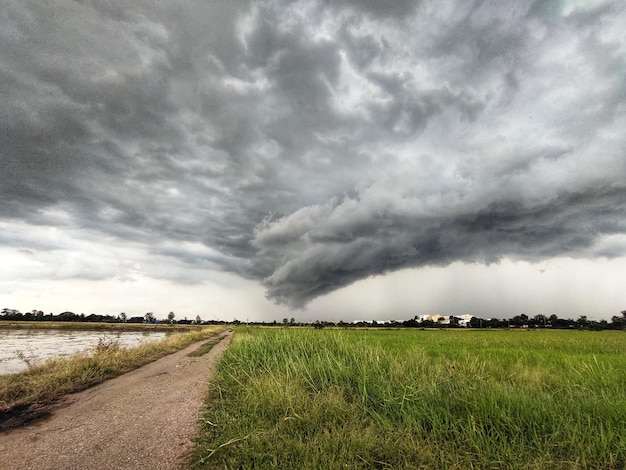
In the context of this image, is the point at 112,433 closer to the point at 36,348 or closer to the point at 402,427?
the point at 402,427

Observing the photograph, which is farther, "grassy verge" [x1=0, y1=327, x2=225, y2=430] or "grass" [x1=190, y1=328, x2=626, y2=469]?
"grassy verge" [x1=0, y1=327, x2=225, y2=430]

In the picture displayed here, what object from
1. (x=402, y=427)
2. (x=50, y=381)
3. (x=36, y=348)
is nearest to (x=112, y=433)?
(x=402, y=427)

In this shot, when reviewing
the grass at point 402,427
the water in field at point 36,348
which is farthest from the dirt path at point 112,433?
the water in field at point 36,348

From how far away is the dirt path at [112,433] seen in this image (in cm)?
536

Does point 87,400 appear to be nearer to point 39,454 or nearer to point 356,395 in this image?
point 39,454

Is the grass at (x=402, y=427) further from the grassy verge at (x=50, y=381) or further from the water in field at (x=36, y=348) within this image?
the water in field at (x=36, y=348)

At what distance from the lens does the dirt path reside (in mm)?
5359

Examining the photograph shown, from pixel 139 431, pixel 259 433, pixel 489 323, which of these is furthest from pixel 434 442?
pixel 489 323

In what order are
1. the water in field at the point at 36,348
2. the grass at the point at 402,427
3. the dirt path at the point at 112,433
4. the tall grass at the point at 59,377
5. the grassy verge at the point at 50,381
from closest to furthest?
the grass at the point at 402,427 → the dirt path at the point at 112,433 → the grassy verge at the point at 50,381 → the tall grass at the point at 59,377 → the water in field at the point at 36,348

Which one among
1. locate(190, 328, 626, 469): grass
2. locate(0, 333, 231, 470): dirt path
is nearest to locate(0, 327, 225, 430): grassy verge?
locate(0, 333, 231, 470): dirt path

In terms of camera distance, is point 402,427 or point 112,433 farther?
point 112,433

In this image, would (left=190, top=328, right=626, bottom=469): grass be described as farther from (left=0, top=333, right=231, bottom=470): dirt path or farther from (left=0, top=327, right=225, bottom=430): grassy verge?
(left=0, top=327, right=225, bottom=430): grassy verge

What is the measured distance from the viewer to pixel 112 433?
6578 mm

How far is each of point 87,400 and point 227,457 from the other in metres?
7.53
